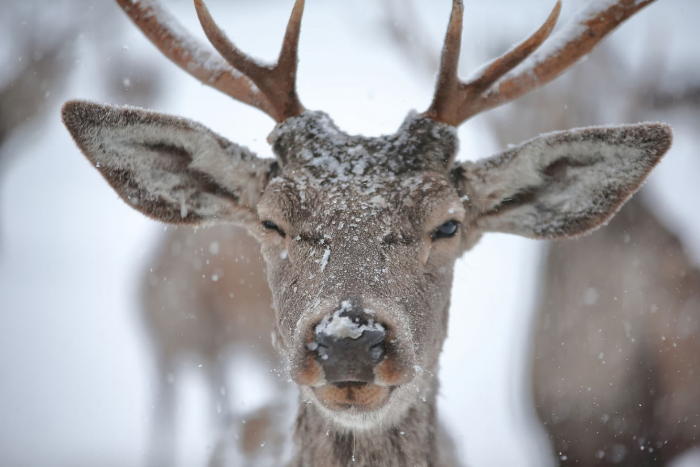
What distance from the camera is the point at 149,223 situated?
955cm

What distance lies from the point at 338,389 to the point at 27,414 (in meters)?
5.34

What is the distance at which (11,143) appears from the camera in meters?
7.74

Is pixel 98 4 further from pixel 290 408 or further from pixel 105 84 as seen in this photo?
pixel 290 408

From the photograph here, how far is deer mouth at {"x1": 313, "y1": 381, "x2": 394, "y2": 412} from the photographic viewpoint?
251cm

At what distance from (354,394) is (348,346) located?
32cm

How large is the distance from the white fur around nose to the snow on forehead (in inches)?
34.7

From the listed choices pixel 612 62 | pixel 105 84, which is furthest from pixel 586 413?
pixel 105 84

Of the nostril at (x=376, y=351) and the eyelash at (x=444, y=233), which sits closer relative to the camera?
the nostril at (x=376, y=351)

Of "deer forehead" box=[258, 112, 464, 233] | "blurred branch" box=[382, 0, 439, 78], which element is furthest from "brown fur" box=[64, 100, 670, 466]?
"blurred branch" box=[382, 0, 439, 78]

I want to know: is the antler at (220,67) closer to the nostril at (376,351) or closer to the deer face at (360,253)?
the deer face at (360,253)

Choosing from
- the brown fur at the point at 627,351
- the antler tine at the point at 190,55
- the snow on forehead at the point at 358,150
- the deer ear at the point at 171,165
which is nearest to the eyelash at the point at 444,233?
the snow on forehead at the point at 358,150

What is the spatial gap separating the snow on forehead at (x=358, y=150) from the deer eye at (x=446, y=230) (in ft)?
1.10

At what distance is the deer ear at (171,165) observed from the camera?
3.29 metres

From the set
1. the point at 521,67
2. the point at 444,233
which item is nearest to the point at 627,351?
the point at 521,67
